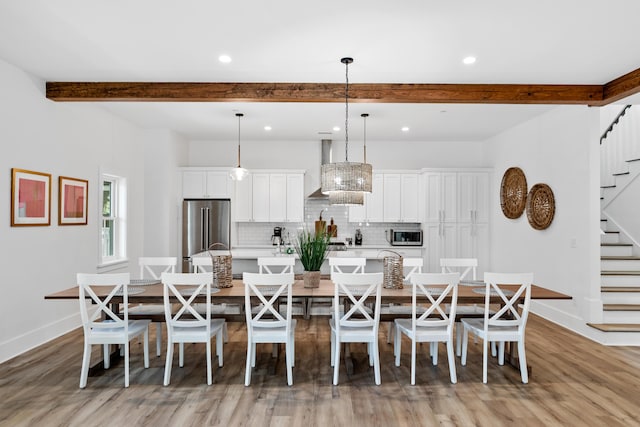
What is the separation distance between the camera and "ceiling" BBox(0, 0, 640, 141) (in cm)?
296

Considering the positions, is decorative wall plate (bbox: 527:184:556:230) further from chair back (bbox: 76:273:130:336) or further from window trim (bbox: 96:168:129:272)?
window trim (bbox: 96:168:129:272)

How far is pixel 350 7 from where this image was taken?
2.92 metres

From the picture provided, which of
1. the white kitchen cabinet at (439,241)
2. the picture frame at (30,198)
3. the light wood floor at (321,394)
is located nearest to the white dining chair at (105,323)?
the light wood floor at (321,394)

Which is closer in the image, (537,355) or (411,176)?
(537,355)

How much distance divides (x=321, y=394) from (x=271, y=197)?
4.85 m

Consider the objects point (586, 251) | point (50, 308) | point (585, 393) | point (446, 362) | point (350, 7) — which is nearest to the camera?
point (350, 7)

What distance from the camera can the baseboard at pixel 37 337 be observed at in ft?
13.1

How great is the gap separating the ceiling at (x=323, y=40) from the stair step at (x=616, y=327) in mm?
2742

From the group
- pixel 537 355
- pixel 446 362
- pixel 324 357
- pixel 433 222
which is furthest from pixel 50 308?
pixel 433 222

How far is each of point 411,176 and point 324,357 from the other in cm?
453

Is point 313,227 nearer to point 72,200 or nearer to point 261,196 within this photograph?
point 261,196

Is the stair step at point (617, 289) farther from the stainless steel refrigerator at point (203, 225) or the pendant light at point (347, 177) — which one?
the stainless steel refrigerator at point (203, 225)

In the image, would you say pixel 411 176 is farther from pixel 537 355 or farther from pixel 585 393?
pixel 585 393

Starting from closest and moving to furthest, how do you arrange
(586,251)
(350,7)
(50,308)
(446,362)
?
(350,7) → (446,362) → (50,308) → (586,251)
